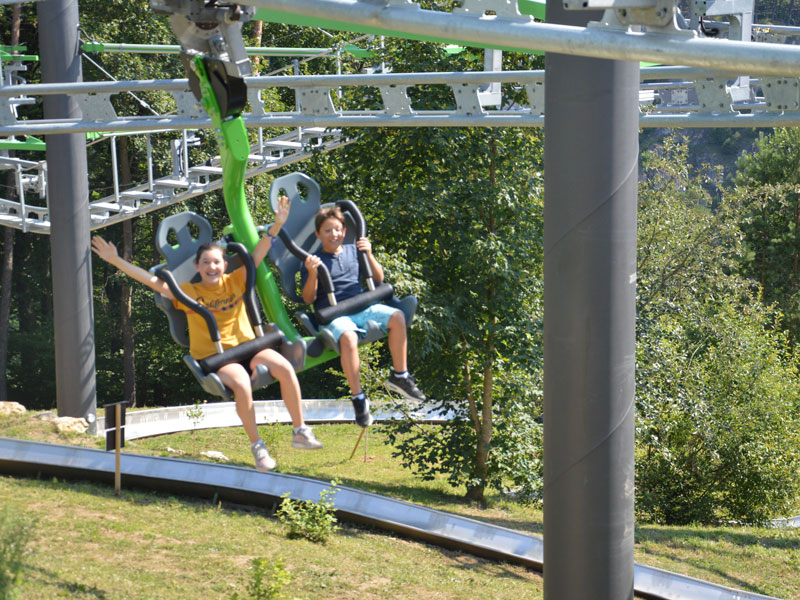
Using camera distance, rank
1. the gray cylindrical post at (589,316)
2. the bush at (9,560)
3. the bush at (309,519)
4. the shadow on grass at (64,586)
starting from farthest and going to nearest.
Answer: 1. the bush at (309,519)
2. the shadow on grass at (64,586)
3. the bush at (9,560)
4. the gray cylindrical post at (589,316)

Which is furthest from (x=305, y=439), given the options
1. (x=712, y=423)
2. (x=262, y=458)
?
(x=712, y=423)

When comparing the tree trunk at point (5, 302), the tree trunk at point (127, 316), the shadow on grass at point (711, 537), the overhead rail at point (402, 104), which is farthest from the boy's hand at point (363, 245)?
the tree trunk at point (5, 302)

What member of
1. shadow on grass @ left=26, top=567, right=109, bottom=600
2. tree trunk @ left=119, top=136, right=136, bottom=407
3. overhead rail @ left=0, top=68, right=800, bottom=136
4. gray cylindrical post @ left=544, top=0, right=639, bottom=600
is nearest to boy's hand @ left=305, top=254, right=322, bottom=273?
gray cylindrical post @ left=544, top=0, right=639, bottom=600

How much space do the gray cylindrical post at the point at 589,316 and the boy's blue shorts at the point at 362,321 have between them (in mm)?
1299

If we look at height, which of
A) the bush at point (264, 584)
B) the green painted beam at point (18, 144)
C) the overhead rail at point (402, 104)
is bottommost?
the bush at point (264, 584)

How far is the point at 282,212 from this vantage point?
4477mm

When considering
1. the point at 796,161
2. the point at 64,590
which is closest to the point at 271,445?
the point at 64,590

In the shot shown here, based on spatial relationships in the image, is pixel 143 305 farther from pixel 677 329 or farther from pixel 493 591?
pixel 493 591

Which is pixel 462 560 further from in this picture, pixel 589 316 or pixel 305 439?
pixel 305 439

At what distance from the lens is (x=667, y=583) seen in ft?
29.3

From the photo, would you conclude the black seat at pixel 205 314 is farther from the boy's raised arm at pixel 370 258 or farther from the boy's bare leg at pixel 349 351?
the boy's raised arm at pixel 370 258

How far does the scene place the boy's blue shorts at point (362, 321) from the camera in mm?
4473

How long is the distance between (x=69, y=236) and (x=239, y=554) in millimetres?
5727

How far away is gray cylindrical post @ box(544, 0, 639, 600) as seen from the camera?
5387 millimetres
